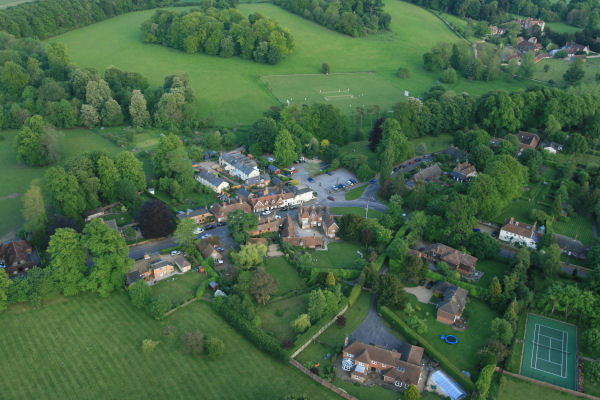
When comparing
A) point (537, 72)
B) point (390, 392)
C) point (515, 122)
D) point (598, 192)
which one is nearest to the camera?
point (390, 392)

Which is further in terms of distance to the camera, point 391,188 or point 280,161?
point 280,161

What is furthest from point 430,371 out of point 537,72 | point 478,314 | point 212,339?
point 537,72

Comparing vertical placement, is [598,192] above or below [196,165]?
above

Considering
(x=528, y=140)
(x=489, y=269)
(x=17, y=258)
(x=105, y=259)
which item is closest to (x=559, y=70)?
(x=528, y=140)

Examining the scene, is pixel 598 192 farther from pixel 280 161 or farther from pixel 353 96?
pixel 353 96

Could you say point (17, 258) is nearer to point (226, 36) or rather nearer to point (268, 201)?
point (268, 201)

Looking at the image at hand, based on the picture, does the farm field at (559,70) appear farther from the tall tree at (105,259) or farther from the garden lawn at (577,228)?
the tall tree at (105,259)

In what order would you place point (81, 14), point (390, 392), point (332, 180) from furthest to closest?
point (81, 14), point (332, 180), point (390, 392)
